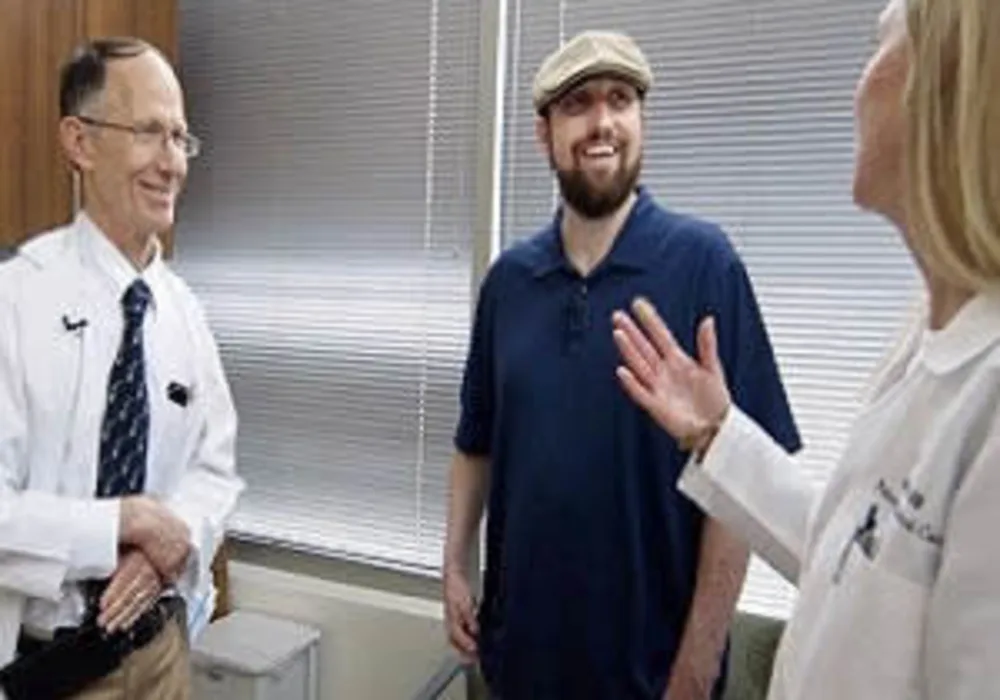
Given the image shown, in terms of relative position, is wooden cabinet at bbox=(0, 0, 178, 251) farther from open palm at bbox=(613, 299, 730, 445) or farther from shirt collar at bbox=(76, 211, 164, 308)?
open palm at bbox=(613, 299, 730, 445)

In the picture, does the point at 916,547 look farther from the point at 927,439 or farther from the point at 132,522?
the point at 132,522

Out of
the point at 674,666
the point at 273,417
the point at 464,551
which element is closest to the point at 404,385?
the point at 273,417

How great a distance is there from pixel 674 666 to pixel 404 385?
1232 mm

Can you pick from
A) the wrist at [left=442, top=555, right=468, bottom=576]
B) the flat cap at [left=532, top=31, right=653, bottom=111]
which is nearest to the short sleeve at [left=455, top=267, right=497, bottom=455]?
the wrist at [left=442, top=555, right=468, bottom=576]

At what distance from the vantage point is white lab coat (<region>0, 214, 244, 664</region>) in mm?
1601

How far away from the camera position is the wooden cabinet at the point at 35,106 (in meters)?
2.33

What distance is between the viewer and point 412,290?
2.69 m

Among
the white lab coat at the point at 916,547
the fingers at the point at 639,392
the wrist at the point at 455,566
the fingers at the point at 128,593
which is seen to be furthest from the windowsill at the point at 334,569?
the white lab coat at the point at 916,547

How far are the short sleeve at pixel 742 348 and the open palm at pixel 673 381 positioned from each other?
36cm

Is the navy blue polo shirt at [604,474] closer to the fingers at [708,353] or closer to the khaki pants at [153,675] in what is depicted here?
the fingers at [708,353]

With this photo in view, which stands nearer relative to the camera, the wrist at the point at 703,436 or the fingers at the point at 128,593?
the wrist at the point at 703,436

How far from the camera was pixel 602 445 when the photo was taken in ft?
5.68

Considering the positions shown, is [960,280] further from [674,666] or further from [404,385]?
[404,385]

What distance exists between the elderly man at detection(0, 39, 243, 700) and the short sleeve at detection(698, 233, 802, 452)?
100 cm
